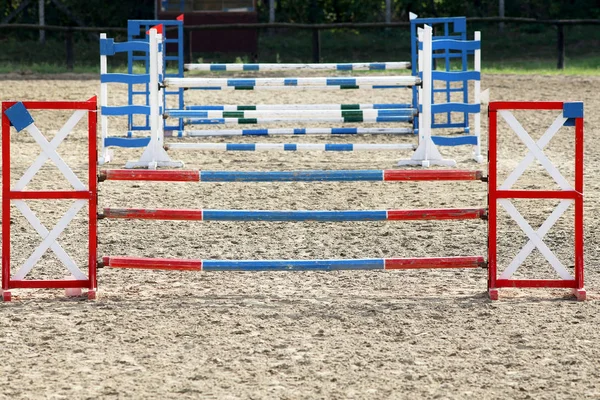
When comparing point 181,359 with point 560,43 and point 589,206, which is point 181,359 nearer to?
point 589,206

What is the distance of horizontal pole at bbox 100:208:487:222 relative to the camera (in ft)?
18.8

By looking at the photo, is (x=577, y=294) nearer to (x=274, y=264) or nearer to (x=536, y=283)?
(x=536, y=283)

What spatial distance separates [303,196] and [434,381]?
4.74 meters

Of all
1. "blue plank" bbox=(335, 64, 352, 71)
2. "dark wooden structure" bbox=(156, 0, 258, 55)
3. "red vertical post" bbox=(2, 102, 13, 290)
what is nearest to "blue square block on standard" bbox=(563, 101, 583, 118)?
"red vertical post" bbox=(2, 102, 13, 290)

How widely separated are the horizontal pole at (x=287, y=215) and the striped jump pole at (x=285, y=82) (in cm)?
442

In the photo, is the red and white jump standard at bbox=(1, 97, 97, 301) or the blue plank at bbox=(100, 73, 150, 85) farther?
the blue plank at bbox=(100, 73, 150, 85)

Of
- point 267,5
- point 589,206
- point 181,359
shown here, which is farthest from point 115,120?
point 267,5

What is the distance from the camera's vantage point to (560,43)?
2044 cm

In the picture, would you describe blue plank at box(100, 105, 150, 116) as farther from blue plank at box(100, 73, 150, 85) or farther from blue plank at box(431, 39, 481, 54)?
blue plank at box(431, 39, 481, 54)

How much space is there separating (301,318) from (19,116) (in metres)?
1.75

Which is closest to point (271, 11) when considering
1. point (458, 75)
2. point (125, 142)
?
point (458, 75)

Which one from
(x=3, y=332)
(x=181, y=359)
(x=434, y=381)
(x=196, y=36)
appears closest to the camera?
(x=434, y=381)

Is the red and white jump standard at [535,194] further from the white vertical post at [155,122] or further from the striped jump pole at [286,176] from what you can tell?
the white vertical post at [155,122]

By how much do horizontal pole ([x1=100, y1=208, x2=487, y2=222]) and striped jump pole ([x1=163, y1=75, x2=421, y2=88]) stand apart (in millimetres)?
4422
